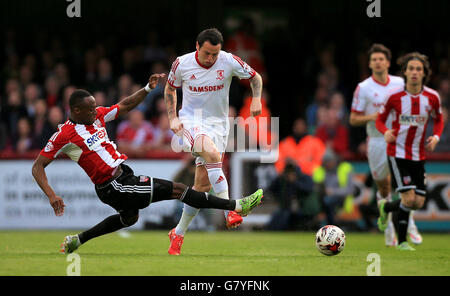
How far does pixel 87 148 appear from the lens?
8.55 meters

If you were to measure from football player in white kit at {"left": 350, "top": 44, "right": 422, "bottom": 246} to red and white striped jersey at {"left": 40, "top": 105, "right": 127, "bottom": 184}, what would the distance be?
4.04 meters

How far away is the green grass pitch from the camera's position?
748 cm

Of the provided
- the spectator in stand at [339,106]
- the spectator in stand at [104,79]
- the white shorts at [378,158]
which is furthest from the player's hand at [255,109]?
the spectator in stand at [104,79]

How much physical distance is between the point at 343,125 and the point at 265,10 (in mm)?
5565

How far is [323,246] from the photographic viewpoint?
8.93 metres

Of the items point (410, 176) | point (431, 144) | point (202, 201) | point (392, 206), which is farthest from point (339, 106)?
point (202, 201)

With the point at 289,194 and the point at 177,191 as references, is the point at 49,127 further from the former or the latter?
the point at 177,191

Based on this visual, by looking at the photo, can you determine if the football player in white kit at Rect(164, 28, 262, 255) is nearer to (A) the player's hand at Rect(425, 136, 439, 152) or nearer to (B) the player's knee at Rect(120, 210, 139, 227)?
(B) the player's knee at Rect(120, 210, 139, 227)

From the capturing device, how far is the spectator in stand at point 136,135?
15.0 m

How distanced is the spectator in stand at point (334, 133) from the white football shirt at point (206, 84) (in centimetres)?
599

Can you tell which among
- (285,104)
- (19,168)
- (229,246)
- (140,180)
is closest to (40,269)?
(140,180)

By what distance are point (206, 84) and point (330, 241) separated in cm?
220

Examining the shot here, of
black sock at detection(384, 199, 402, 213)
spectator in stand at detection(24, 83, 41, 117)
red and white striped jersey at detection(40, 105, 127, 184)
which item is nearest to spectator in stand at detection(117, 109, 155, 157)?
spectator in stand at detection(24, 83, 41, 117)

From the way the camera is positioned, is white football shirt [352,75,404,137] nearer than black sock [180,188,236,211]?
No
